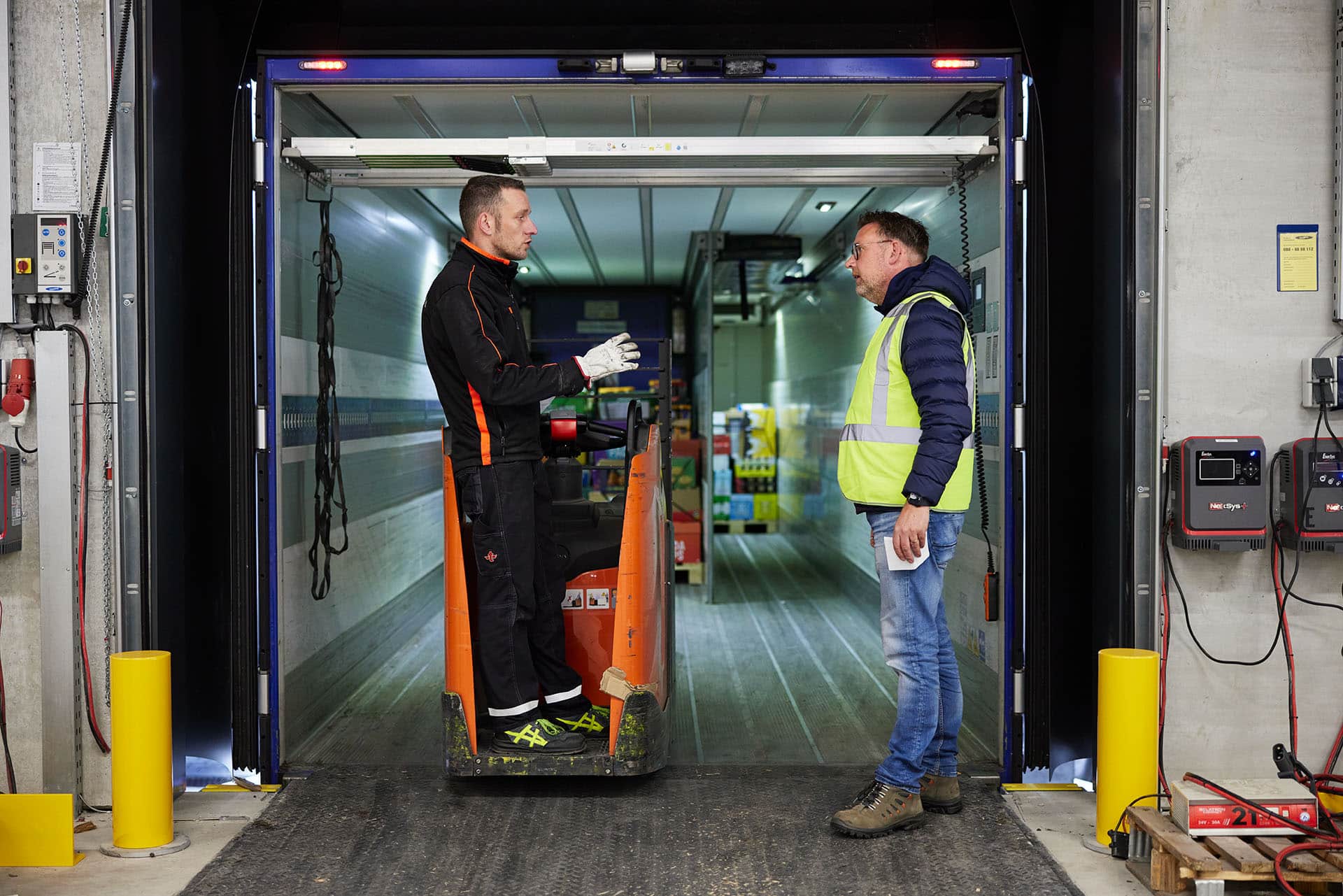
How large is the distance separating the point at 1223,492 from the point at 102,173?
3.72m

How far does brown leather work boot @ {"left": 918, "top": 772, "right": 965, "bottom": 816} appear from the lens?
3.41 m

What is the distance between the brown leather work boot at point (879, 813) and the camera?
10.5 ft

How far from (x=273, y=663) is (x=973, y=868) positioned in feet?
8.11

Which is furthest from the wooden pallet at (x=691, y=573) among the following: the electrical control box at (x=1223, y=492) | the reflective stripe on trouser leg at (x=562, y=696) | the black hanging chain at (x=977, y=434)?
the electrical control box at (x=1223, y=492)

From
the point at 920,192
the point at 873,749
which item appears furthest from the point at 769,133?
the point at 873,749

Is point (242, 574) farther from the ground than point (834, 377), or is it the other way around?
point (834, 377)

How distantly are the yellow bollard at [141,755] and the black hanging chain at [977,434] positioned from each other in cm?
280

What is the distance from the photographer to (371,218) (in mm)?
5699

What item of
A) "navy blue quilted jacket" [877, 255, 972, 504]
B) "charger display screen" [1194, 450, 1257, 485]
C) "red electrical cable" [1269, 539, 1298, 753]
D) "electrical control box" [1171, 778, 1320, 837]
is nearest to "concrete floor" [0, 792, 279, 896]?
"navy blue quilted jacket" [877, 255, 972, 504]

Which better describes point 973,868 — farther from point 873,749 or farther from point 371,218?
point 371,218

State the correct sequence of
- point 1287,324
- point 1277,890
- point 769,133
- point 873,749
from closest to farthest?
point 1277,890, point 1287,324, point 873,749, point 769,133

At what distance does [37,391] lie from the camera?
132 inches

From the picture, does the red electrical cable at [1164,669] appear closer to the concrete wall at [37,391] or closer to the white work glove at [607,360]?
the white work glove at [607,360]

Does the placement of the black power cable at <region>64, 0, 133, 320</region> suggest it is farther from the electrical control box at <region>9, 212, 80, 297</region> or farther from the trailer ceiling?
the trailer ceiling
